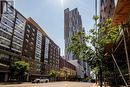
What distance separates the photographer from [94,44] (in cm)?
2072

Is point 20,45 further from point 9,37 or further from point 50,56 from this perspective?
point 50,56

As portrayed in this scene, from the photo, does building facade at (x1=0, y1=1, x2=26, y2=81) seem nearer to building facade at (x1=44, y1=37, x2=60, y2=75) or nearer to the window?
the window

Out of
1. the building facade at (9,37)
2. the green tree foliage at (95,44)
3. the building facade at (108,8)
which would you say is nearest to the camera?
the green tree foliage at (95,44)

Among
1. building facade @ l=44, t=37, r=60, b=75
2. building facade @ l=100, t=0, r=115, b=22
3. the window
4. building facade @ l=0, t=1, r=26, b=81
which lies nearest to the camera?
building facade @ l=100, t=0, r=115, b=22

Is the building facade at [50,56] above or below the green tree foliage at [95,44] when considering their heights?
above

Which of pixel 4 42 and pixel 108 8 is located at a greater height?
pixel 108 8

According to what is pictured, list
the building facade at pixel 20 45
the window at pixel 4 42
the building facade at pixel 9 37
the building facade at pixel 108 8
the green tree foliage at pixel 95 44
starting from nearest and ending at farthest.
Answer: the green tree foliage at pixel 95 44 → the building facade at pixel 108 8 → the window at pixel 4 42 → the building facade at pixel 9 37 → the building facade at pixel 20 45

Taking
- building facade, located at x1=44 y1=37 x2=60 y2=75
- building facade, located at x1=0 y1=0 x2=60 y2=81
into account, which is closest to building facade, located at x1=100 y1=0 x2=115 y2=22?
building facade, located at x1=0 y1=0 x2=60 y2=81

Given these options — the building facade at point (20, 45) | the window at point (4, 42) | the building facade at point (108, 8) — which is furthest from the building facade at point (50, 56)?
the building facade at point (108, 8)

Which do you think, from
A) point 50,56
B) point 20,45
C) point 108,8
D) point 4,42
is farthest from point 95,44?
point 50,56

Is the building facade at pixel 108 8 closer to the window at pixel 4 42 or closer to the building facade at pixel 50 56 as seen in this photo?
the window at pixel 4 42

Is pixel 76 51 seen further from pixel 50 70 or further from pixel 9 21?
pixel 50 70

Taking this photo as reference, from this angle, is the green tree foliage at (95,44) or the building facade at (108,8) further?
the building facade at (108,8)

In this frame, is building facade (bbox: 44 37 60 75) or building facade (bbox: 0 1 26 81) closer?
building facade (bbox: 0 1 26 81)
